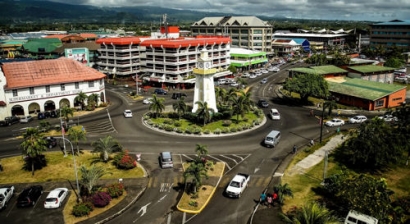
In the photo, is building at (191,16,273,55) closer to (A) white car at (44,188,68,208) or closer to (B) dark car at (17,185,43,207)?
(B) dark car at (17,185,43,207)

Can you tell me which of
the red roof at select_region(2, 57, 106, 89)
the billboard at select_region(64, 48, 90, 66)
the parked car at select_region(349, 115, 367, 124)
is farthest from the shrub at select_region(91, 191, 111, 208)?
the billboard at select_region(64, 48, 90, 66)

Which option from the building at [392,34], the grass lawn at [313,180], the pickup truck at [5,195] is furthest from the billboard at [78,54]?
the building at [392,34]

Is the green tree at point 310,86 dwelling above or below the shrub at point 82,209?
above

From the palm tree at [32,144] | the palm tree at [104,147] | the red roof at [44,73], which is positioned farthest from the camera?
the red roof at [44,73]

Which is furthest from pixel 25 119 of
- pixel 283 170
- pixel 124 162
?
pixel 283 170

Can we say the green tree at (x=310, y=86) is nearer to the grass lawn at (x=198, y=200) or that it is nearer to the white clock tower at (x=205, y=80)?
the white clock tower at (x=205, y=80)

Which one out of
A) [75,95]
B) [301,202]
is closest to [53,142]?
[75,95]
